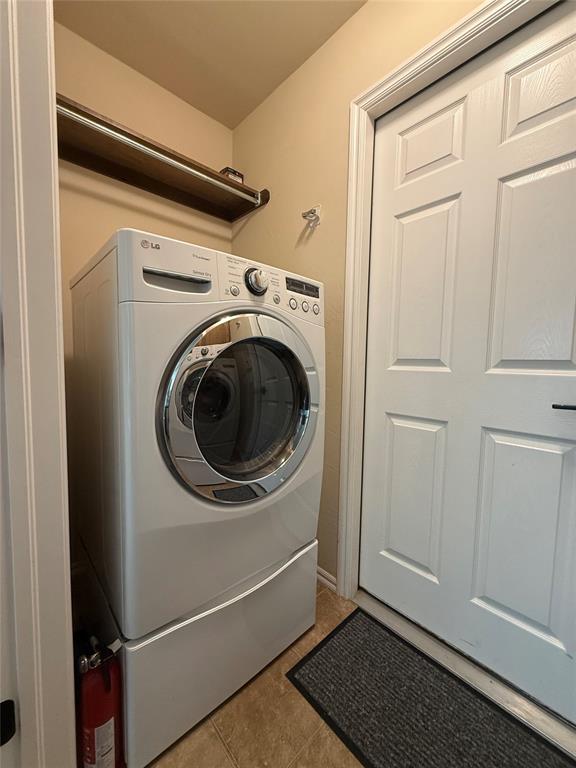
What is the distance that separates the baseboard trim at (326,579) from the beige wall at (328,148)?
1.0 inches

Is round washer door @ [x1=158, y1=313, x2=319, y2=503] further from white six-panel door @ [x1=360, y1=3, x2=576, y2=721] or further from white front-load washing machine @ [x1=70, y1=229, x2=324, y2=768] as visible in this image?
white six-panel door @ [x1=360, y1=3, x2=576, y2=721]

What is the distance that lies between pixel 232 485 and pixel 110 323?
490 millimetres

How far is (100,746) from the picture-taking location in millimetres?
699

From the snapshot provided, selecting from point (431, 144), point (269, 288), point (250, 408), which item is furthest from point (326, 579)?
point (431, 144)

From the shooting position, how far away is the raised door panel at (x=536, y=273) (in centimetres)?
83

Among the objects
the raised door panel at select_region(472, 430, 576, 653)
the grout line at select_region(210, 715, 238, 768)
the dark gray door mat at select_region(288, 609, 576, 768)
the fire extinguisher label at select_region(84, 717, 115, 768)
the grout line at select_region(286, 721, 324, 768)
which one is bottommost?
the grout line at select_region(210, 715, 238, 768)

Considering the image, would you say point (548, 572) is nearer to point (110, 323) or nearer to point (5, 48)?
point (110, 323)

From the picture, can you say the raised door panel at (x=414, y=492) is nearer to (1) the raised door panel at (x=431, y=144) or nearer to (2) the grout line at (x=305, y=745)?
(2) the grout line at (x=305, y=745)

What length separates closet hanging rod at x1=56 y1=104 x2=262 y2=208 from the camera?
3.46 feet

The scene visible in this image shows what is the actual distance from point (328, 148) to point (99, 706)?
192 centimetres

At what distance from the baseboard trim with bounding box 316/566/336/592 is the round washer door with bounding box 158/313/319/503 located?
2.41ft

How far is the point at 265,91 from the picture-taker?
5.08ft

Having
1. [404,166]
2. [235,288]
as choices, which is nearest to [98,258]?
[235,288]

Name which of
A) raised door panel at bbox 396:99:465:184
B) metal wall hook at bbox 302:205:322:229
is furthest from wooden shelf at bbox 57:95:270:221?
raised door panel at bbox 396:99:465:184
